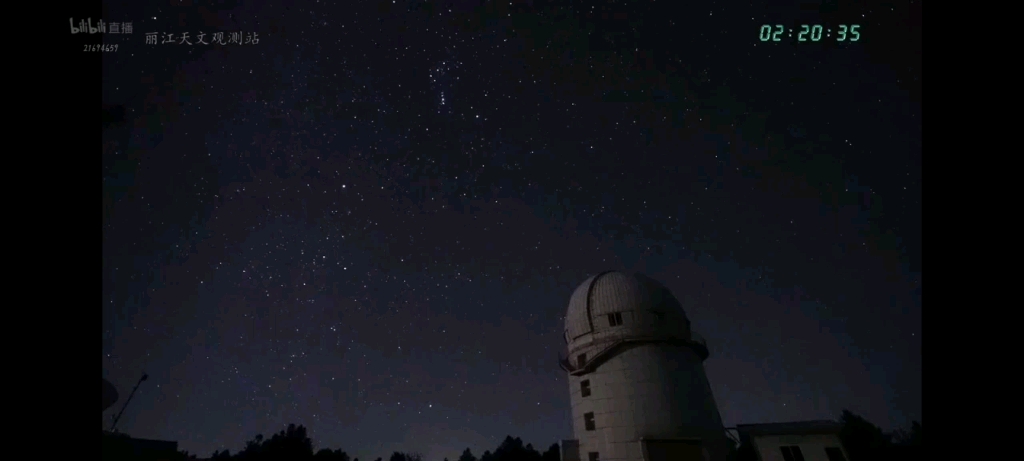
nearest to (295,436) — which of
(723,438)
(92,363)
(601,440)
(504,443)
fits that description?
(504,443)

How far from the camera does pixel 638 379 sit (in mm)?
22531

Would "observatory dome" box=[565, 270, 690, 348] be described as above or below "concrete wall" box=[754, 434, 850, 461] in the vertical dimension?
above

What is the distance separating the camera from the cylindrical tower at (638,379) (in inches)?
842

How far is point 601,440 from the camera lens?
22375mm

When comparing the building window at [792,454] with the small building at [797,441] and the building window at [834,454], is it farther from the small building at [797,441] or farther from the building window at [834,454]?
the building window at [834,454]

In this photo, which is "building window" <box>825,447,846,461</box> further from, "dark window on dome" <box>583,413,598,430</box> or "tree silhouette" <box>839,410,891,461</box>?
"tree silhouette" <box>839,410,891,461</box>

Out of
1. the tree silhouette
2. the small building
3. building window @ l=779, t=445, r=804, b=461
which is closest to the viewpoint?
the small building

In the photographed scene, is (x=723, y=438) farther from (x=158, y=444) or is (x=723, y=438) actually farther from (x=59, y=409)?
(x=158, y=444)

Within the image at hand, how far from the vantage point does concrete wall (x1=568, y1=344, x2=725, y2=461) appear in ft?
70.4

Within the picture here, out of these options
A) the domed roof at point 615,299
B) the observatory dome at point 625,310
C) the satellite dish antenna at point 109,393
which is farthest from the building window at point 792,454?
the satellite dish antenna at point 109,393

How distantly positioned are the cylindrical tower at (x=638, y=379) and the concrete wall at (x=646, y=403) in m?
0.04

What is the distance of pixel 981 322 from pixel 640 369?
19898 mm

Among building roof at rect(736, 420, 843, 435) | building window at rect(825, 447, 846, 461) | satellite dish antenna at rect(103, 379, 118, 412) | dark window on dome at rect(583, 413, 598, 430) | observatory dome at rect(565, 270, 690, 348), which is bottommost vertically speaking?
building window at rect(825, 447, 846, 461)

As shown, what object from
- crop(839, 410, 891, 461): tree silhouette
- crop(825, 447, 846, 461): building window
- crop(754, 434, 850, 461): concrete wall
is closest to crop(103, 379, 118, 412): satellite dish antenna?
crop(754, 434, 850, 461): concrete wall
